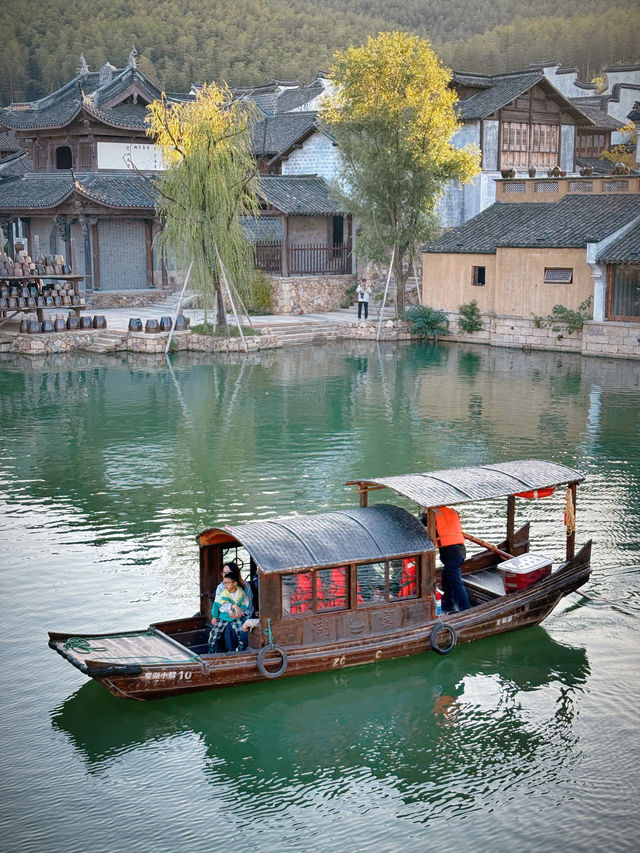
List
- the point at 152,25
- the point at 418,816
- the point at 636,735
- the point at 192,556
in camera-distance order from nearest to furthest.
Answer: the point at 418,816, the point at 636,735, the point at 192,556, the point at 152,25

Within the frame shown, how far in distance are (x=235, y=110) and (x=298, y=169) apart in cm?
1349

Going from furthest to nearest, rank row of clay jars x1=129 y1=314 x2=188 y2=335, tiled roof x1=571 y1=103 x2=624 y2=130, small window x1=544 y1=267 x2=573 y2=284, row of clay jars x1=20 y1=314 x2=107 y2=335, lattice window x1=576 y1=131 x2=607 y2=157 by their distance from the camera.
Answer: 1. lattice window x1=576 y1=131 x2=607 y2=157
2. tiled roof x1=571 y1=103 x2=624 y2=130
3. row of clay jars x1=129 y1=314 x2=188 y2=335
4. row of clay jars x1=20 y1=314 x2=107 y2=335
5. small window x1=544 y1=267 x2=573 y2=284

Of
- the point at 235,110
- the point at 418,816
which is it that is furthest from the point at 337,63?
the point at 418,816

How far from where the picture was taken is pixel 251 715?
37.9 feet

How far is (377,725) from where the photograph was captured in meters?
11.4

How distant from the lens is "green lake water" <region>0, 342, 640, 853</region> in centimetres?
971

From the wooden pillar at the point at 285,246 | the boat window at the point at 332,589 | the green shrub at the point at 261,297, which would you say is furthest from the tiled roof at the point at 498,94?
the boat window at the point at 332,589

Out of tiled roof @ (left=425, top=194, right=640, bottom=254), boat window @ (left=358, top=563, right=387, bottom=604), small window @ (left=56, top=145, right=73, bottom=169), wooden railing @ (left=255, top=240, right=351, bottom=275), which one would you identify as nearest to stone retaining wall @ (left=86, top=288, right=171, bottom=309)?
wooden railing @ (left=255, top=240, right=351, bottom=275)

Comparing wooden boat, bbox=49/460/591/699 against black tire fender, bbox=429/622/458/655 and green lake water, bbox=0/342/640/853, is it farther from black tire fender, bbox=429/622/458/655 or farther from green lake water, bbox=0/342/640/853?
green lake water, bbox=0/342/640/853

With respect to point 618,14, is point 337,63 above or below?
below

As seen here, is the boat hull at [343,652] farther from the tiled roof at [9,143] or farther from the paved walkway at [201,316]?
the tiled roof at [9,143]

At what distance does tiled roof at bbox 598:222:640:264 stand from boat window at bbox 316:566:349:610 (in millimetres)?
22639

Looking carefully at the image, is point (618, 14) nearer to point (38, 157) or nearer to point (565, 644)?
point (38, 157)

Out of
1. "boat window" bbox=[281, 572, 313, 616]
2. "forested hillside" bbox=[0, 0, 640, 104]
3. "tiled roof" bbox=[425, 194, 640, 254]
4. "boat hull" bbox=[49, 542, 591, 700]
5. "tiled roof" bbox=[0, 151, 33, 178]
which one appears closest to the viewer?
"boat hull" bbox=[49, 542, 591, 700]
